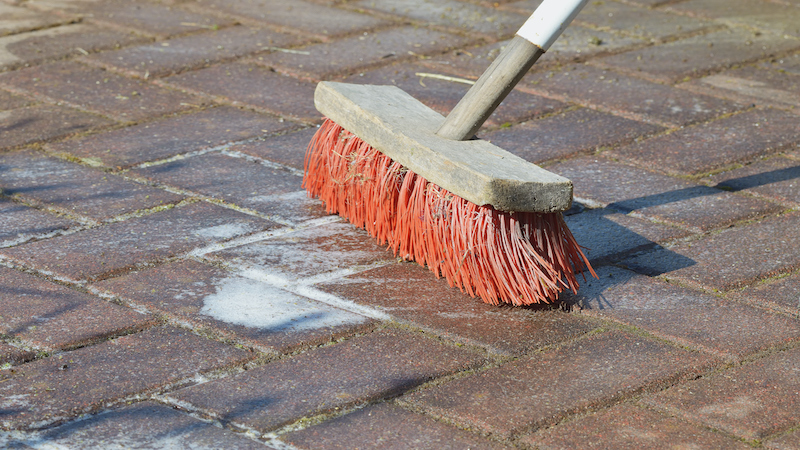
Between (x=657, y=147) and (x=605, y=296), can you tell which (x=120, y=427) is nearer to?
(x=605, y=296)

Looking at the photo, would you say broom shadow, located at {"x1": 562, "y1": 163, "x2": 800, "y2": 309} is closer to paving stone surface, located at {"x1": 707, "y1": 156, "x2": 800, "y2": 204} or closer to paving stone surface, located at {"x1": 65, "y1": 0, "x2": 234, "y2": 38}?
paving stone surface, located at {"x1": 707, "y1": 156, "x2": 800, "y2": 204}

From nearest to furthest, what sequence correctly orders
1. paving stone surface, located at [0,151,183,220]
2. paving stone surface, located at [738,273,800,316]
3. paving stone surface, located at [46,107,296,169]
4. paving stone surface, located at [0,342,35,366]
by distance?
paving stone surface, located at [0,342,35,366] < paving stone surface, located at [738,273,800,316] < paving stone surface, located at [0,151,183,220] < paving stone surface, located at [46,107,296,169]

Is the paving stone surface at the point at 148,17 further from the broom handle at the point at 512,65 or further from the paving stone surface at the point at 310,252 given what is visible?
the broom handle at the point at 512,65

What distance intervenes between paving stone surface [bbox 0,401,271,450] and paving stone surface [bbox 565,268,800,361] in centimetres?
111

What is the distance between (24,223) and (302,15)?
2730 millimetres

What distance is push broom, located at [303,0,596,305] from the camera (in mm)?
2729

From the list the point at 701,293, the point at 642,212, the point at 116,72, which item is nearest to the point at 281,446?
the point at 701,293

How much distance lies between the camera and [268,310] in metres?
2.73

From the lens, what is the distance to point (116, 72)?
4.64 metres

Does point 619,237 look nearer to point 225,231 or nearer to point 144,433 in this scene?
point 225,231

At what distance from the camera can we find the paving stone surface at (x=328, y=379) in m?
2.28

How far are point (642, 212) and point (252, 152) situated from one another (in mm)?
1442

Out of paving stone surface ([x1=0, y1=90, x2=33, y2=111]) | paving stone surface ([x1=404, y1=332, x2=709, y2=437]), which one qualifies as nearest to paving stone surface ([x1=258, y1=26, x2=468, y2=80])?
paving stone surface ([x1=0, y1=90, x2=33, y2=111])

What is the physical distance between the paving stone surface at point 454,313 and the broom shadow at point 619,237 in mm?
134
